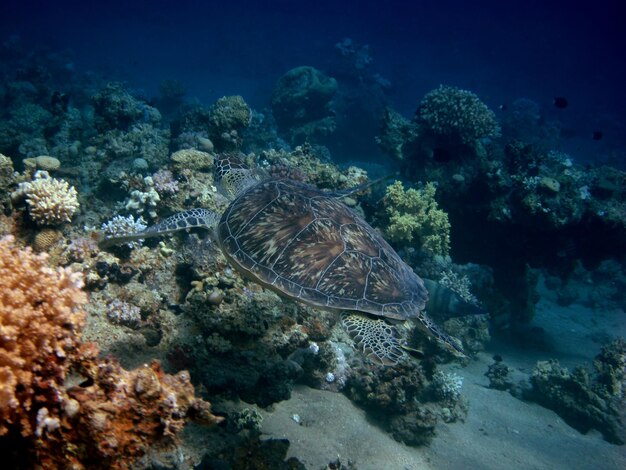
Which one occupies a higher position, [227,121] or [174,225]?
[227,121]

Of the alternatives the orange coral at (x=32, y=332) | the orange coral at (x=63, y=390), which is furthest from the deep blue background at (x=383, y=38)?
the orange coral at (x=63, y=390)

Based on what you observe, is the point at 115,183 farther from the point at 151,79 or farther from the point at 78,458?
the point at 151,79

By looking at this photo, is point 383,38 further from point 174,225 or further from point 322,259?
point 322,259

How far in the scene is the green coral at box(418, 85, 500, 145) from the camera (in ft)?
37.6

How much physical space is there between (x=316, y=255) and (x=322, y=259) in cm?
11

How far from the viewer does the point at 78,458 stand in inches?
82.4

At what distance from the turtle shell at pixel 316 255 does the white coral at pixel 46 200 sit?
8.04ft

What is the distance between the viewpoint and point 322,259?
194 inches

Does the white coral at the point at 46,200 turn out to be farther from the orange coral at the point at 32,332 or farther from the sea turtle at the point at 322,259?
the orange coral at the point at 32,332

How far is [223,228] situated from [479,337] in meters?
8.21

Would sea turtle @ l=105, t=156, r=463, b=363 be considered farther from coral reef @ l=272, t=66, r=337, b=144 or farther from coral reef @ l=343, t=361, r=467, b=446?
coral reef @ l=272, t=66, r=337, b=144

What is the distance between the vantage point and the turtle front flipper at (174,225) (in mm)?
5074

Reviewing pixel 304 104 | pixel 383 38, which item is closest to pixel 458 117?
pixel 304 104

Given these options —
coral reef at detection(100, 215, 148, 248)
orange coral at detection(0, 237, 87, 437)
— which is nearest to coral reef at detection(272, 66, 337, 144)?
coral reef at detection(100, 215, 148, 248)
